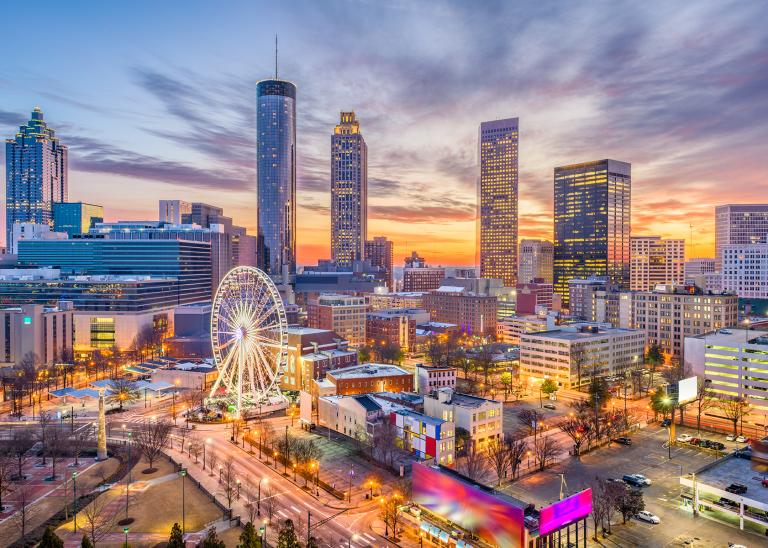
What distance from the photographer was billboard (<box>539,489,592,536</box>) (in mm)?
37500

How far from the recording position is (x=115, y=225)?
189250 mm

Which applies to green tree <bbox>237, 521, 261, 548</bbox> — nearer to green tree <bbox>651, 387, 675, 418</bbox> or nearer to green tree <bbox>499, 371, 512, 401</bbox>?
green tree <bbox>651, 387, 675, 418</bbox>

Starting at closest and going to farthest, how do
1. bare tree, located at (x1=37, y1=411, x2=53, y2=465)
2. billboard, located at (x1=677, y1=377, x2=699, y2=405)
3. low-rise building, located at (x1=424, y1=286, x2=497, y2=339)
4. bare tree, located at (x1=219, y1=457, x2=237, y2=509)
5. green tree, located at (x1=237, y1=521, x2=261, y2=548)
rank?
1. green tree, located at (x1=237, y1=521, x2=261, y2=548)
2. bare tree, located at (x1=219, y1=457, x2=237, y2=509)
3. bare tree, located at (x1=37, y1=411, x2=53, y2=465)
4. billboard, located at (x1=677, y1=377, x2=699, y2=405)
5. low-rise building, located at (x1=424, y1=286, x2=497, y2=339)

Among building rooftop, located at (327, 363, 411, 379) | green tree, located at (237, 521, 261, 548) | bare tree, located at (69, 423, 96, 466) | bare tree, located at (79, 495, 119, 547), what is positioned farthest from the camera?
building rooftop, located at (327, 363, 411, 379)

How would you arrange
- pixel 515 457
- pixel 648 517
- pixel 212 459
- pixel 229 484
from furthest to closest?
pixel 212 459
pixel 515 457
pixel 229 484
pixel 648 517

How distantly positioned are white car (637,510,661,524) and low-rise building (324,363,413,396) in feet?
146

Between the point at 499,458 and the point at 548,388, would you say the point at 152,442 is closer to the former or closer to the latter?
the point at 499,458

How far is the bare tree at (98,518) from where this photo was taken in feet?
145

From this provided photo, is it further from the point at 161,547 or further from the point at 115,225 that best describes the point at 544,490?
the point at 115,225

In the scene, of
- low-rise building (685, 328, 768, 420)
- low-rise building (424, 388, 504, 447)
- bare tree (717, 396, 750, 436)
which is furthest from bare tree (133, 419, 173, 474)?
low-rise building (685, 328, 768, 420)

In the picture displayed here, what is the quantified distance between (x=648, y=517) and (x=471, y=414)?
74.4ft

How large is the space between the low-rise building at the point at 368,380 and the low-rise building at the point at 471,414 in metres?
17.9

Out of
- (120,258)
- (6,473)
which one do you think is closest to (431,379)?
(6,473)

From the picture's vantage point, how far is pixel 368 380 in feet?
279
